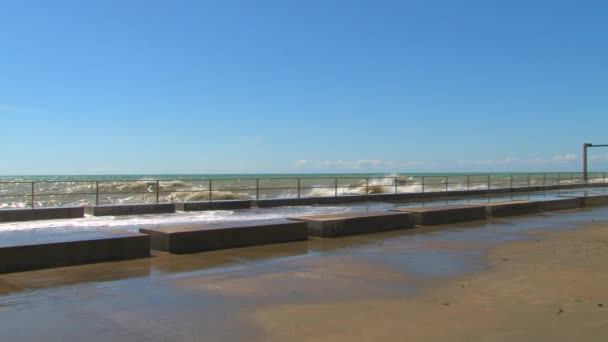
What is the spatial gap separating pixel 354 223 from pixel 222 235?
348cm

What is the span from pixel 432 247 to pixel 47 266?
666cm

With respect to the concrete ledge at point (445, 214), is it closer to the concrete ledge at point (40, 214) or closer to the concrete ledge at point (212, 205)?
the concrete ledge at point (212, 205)

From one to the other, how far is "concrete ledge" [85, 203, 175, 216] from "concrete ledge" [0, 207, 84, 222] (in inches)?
17.8

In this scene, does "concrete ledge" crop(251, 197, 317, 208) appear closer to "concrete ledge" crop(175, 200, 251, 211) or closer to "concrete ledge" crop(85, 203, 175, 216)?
"concrete ledge" crop(175, 200, 251, 211)

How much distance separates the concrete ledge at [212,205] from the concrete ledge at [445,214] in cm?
764

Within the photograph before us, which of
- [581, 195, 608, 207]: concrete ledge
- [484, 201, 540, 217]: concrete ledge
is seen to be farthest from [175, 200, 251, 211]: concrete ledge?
[581, 195, 608, 207]: concrete ledge

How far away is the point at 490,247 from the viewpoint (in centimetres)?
1087

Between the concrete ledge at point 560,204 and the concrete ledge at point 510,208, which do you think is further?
the concrete ledge at point 560,204

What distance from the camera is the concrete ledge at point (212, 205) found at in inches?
803

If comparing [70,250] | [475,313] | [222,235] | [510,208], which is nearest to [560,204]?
[510,208]

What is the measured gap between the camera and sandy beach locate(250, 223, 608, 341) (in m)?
5.29

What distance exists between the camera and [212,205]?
21.0 metres

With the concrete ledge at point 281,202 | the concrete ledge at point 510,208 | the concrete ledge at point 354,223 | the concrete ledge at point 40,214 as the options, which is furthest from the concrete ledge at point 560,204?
the concrete ledge at point 40,214

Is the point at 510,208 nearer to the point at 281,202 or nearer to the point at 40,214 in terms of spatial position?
the point at 281,202
